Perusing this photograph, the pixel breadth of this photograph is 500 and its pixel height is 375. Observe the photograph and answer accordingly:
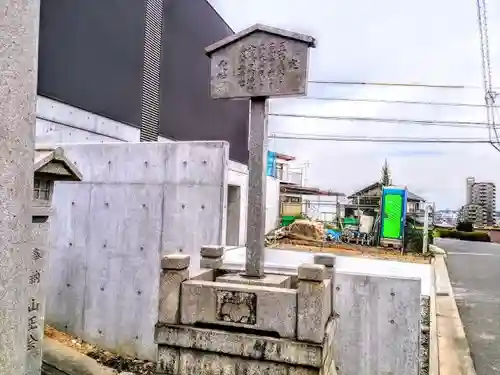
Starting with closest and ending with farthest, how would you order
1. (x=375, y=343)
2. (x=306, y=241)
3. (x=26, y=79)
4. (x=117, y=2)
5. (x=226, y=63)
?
1. (x=26, y=79)
2. (x=226, y=63)
3. (x=375, y=343)
4. (x=117, y=2)
5. (x=306, y=241)

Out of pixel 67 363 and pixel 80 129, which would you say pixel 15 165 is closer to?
pixel 67 363

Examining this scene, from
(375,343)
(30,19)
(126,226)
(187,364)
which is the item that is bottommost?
(375,343)

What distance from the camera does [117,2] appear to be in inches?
409

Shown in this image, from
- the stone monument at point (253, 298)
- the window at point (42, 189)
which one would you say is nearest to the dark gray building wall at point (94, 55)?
the window at point (42, 189)

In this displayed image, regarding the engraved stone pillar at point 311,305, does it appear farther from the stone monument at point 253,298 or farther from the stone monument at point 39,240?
the stone monument at point 39,240

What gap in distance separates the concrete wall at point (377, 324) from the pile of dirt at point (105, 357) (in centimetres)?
333

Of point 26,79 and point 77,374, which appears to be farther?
point 77,374

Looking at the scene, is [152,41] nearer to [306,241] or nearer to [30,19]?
[306,241]

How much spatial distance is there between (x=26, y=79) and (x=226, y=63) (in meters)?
3.11

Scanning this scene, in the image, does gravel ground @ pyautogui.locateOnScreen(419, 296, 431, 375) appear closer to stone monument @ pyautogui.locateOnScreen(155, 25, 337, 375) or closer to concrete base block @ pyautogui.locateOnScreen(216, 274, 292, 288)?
stone monument @ pyautogui.locateOnScreen(155, 25, 337, 375)

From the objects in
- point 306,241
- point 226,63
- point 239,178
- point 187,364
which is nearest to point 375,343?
point 187,364

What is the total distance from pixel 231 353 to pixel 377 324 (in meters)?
2.74

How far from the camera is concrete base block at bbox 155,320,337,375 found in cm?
344

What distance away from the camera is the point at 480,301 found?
10461 mm
